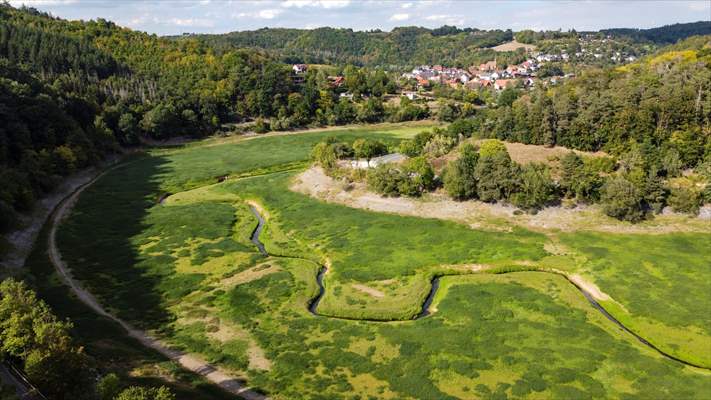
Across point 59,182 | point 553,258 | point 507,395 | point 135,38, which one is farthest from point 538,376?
point 135,38

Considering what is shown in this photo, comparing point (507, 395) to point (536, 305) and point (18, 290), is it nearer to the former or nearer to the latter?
point (536, 305)

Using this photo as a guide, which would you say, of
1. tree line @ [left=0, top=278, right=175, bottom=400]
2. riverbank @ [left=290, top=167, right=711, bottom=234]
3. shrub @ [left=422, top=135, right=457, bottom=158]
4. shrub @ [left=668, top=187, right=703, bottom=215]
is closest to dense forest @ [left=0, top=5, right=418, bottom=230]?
tree line @ [left=0, top=278, right=175, bottom=400]

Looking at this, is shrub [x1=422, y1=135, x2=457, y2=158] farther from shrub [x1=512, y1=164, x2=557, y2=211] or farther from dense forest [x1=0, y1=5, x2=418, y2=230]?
dense forest [x1=0, y1=5, x2=418, y2=230]

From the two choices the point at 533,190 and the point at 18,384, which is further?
the point at 533,190

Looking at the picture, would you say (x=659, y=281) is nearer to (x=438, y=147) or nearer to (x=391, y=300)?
(x=391, y=300)

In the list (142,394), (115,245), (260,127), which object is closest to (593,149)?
(115,245)

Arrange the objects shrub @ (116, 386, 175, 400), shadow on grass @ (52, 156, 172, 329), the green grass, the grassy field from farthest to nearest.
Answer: shadow on grass @ (52, 156, 172, 329) < the green grass < the grassy field < shrub @ (116, 386, 175, 400)

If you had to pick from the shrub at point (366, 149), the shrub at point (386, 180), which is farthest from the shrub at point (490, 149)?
the shrub at point (366, 149)

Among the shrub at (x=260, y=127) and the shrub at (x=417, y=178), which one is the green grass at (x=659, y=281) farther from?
the shrub at (x=260, y=127)
